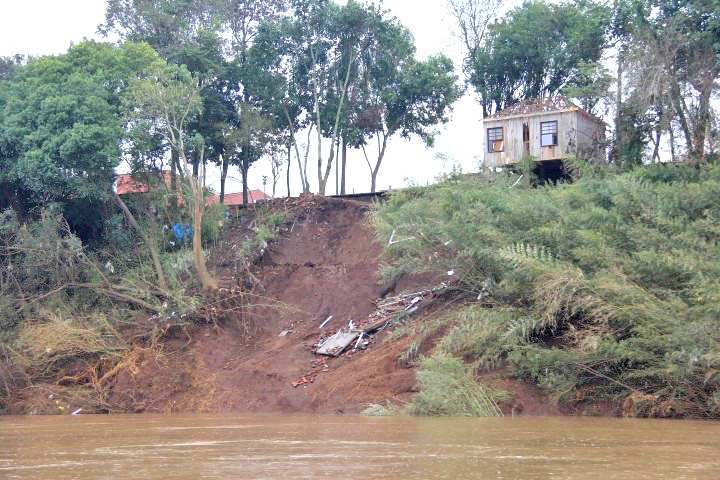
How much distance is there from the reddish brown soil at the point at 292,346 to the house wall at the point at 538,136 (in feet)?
19.1

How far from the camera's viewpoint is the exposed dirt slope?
61.8ft

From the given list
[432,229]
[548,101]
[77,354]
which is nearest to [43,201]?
[77,354]

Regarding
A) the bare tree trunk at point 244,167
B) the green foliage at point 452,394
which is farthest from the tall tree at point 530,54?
the green foliage at point 452,394

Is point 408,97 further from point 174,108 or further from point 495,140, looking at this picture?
point 174,108

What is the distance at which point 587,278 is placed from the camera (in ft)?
54.5

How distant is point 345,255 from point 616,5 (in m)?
13.3

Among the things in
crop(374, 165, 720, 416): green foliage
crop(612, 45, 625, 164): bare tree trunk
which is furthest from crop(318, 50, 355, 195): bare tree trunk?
crop(374, 165, 720, 416): green foliage

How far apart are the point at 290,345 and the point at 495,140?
1250 cm

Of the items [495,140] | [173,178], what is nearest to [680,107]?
[495,140]

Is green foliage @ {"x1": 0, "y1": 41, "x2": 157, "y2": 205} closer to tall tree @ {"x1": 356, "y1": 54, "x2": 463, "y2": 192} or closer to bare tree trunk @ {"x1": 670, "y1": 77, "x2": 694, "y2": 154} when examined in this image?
tall tree @ {"x1": 356, "y1": 54, "x2": 463, "y2": 192}

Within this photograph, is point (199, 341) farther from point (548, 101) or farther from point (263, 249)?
point (548, 101)

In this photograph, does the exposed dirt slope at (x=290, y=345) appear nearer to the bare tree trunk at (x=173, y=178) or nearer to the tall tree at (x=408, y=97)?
the bare tree trunk at (x=173, y=178)

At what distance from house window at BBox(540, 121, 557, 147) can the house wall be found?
0.37 feet

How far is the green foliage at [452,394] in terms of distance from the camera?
50.9ft
